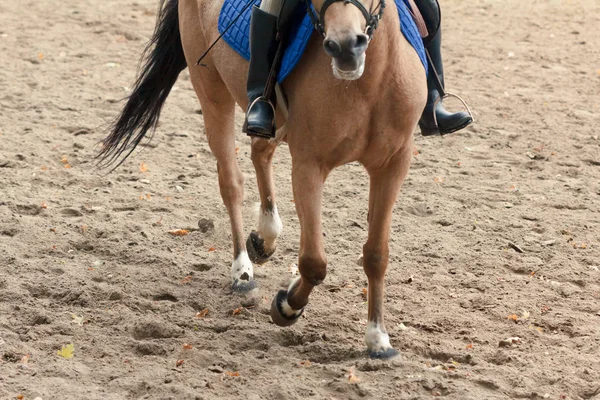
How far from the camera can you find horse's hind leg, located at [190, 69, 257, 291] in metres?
5.37

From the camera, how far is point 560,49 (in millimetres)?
10172

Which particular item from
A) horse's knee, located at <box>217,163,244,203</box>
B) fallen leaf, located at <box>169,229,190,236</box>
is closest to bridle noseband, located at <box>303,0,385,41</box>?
horse's knee, located at <box>217,163,244,203</box>

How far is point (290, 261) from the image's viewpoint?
5699 millimetres

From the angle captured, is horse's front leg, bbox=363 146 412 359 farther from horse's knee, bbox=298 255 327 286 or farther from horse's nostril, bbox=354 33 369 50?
horse's nostril, bbox=354 33 369 50

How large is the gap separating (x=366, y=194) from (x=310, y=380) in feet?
8.99

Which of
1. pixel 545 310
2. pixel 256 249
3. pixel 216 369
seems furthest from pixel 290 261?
pixel 545 310

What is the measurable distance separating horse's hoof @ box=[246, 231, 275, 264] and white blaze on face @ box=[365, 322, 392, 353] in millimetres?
1249

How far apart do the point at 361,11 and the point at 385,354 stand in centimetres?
178

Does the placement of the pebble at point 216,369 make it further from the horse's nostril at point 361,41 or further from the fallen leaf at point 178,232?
the fallen leaf at point 178,232

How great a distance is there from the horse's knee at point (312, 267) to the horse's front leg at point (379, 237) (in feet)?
0.99

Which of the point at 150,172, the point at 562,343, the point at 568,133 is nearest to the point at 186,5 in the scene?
the point at 150,172

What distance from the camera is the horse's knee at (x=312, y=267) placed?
430 cm

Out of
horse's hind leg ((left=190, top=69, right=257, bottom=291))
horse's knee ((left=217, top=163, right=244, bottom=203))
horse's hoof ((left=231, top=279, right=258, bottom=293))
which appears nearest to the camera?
horse's hoof ((left=231, top=279, right=258, bottom=293))

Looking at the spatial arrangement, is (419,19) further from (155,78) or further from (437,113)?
(155,78)
